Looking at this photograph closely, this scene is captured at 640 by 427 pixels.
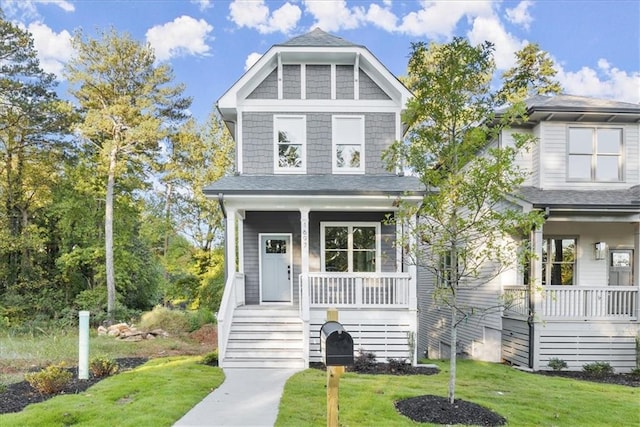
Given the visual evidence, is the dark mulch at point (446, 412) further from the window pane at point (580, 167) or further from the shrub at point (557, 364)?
the window pane at point (580, 167)

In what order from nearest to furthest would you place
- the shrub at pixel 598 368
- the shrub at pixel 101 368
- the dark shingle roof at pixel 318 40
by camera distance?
1. the shrub at pixel 101 368
2. the shrub at pixel 598 368
3. the dark shingle roof at pixel 318 40

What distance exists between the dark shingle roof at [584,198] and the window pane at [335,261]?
498cm

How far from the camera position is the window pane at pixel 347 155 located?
36.2ft

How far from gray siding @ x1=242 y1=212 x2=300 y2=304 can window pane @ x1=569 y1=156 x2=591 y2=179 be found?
25.7 ft

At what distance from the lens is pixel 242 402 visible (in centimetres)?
563

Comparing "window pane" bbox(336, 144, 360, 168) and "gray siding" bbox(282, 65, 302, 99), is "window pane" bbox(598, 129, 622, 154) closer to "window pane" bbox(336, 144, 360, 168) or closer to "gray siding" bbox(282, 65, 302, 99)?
"window pane" bbox(336, 144, 360, 168)

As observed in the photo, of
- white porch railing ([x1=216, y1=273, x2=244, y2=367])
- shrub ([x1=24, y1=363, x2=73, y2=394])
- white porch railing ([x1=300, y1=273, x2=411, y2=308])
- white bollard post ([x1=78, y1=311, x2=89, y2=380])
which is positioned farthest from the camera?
white porch railing ([x1=300, y1=273, x2=411, y2=308])

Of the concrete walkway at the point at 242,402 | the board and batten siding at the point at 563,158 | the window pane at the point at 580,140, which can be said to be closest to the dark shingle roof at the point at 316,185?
the board and batten siding at the point at 563,158

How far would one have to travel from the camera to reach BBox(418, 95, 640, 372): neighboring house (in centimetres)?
914

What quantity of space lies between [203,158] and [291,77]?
9480 millimetres

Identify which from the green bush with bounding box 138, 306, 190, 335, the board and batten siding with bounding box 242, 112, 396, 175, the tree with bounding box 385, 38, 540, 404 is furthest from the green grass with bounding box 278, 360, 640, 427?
the green bush with bounding box 138, 306, 190, 335

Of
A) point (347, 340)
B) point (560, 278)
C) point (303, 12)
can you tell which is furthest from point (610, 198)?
point (303, 12)

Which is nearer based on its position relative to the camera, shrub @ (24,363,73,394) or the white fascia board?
shrub @ (24,363,73,394)

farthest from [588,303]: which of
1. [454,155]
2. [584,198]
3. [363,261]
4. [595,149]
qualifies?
[454,155]
